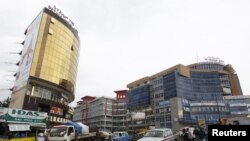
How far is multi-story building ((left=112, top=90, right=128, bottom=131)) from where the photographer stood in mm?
124938

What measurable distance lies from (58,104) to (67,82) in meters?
7.00

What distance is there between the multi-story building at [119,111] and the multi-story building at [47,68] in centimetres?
6026

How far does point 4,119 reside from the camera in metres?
21.2

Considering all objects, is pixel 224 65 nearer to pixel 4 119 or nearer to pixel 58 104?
pixel 58 104

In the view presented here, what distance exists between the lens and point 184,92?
294 ft

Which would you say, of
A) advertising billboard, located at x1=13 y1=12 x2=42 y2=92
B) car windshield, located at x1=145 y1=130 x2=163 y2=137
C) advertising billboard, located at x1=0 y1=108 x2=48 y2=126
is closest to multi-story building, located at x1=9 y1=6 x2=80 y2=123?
advertising billboard, located at x1=13 y1=12 x2=42 y2=92

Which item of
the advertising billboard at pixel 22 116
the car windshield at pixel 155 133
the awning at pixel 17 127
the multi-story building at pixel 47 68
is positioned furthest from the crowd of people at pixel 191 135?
the multi-story building at pixel 47 68

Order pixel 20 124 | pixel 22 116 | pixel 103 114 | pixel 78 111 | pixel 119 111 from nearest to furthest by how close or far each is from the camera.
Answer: pixel 20 124 → pixel 22 116 → pixel 103 114 → pixel 119 111 → pixel 78 111

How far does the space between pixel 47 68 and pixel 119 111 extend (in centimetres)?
7348

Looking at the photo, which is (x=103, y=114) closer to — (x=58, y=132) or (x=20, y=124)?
(x=58, y=132)

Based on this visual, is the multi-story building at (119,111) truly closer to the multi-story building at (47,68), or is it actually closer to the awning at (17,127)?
the multi-story building at (47,68)

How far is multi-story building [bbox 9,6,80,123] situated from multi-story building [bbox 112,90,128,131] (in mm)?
60260

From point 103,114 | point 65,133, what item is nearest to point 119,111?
point 103,114

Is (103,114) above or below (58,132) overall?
above
